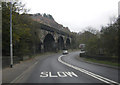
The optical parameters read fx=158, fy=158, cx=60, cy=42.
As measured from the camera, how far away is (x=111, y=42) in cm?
1984

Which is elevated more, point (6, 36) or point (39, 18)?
point (39, 18)

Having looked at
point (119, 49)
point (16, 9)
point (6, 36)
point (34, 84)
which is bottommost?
point (34, 84)

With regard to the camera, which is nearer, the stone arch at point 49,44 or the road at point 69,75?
the road at point 69,75

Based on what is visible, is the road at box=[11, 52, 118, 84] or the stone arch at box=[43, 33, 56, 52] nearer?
the road at box=[11, 52, 118, 84]

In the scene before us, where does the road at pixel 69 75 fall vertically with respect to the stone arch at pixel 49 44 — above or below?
below

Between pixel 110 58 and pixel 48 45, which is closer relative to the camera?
pixel 110 58

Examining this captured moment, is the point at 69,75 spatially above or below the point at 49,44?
below

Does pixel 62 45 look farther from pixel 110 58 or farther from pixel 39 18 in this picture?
pixel 110 58

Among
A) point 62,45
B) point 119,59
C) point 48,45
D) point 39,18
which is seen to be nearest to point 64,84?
point 119,59

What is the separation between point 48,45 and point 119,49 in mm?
56521

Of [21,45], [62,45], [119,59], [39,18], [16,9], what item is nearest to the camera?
[119,59]

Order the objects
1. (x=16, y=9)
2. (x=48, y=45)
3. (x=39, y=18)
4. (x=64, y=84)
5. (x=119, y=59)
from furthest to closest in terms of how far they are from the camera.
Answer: (x=48, y=45) → (x=39, y=18) → (x=16, y=9) → (x=119, y=59) → (x=64, y=84)

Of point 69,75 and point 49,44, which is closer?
point 69,75

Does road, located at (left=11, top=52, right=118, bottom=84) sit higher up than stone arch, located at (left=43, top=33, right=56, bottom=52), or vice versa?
stone arch, located at (left=43, top=33, right=56, bottom=52)
